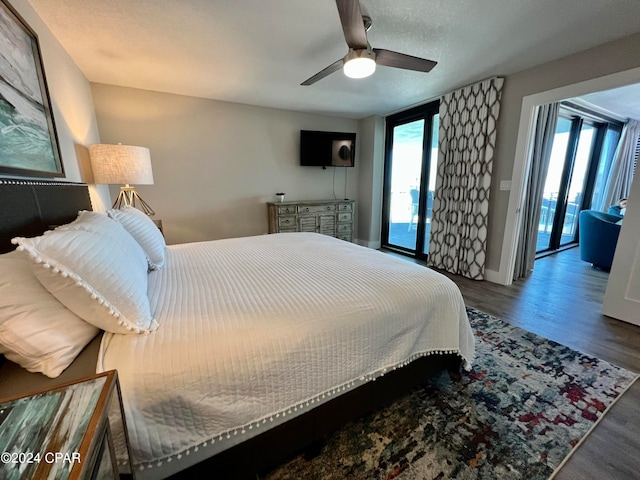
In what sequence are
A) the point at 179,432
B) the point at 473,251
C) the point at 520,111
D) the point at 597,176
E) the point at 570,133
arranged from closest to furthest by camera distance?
the point at 179,432
the point at 520,111
the point at 473,251
the point at 570,133
the point at 597,176

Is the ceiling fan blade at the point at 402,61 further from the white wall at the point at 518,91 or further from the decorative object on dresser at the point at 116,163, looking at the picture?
the decorative object on dresser at the point at 116,163

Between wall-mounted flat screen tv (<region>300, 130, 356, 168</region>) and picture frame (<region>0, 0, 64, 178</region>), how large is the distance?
309cm

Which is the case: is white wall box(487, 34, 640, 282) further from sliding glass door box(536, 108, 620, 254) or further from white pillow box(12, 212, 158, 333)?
white pillow box(12, 212, 158, 333)

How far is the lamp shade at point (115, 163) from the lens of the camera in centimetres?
234

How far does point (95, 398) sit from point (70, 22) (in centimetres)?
267

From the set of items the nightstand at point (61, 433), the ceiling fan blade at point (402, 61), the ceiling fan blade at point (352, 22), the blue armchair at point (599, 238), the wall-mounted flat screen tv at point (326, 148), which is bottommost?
the blue armchair at point (599, 238)

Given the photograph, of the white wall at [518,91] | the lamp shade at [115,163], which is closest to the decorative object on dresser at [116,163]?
the lamp shade at [115,163]

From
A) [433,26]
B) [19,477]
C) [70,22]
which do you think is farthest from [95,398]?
[433,26]

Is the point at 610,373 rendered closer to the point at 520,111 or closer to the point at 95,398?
the point at 520,111

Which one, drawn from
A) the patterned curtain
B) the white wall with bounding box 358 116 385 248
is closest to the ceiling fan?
the patterned curtain

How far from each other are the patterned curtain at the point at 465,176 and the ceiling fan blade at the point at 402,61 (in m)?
1.55

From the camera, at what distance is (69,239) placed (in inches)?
34.8

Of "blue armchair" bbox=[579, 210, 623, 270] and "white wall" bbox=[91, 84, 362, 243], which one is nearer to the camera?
"white wall" bbox=[91, 84, 362, 243]

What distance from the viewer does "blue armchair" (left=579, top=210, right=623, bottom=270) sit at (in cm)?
356
